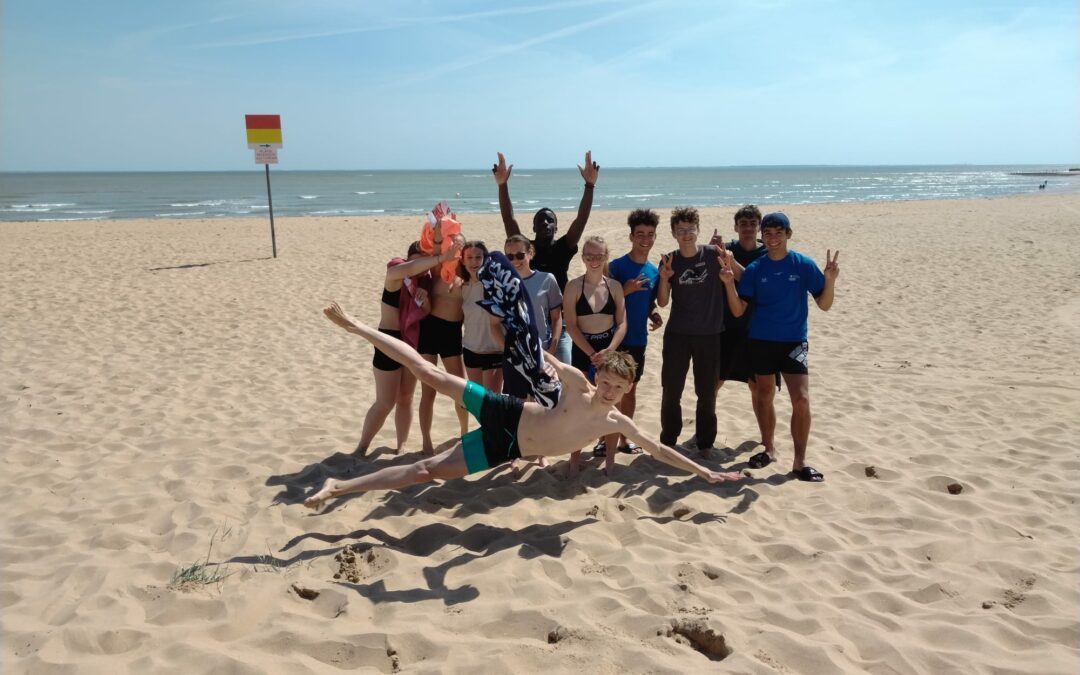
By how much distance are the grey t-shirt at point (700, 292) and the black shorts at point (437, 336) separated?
1755mm

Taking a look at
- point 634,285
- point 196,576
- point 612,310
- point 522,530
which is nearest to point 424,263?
point 612,310

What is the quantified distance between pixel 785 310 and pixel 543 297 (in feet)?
5.97

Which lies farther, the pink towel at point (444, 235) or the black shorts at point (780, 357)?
the black shorts at point (780, 357)

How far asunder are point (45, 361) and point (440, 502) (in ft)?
19.1

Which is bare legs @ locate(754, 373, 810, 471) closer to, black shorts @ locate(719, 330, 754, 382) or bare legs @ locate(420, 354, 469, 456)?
black shorts @ locate(719, 330, 754, 382)

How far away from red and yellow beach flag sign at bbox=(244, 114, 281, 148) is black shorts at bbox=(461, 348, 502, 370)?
1213 centimetres

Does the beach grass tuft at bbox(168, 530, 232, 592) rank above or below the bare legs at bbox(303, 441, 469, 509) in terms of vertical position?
below

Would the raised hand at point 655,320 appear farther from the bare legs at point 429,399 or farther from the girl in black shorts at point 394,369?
the girl in black shorts at point 394,369

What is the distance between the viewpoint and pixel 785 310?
492 centimetres

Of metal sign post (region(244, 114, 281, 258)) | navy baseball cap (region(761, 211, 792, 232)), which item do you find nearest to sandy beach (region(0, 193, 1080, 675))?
navy baseball cap (region(761, 211, 792, 232))

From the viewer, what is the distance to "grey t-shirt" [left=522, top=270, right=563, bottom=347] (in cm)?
478

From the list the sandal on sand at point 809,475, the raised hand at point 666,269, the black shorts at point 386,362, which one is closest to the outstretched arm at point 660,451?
the sandal on sand at point 809,475

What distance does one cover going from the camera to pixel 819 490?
185 inches

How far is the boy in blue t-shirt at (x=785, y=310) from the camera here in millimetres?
4895
